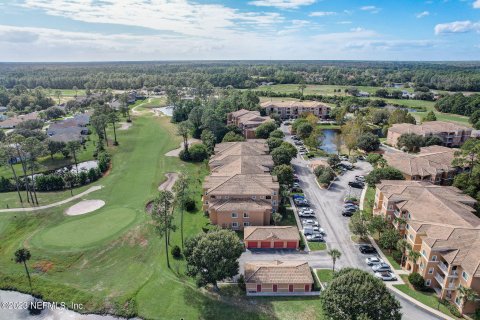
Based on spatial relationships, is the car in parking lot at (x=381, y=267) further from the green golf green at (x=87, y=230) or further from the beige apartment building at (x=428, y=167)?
the green golf green at (x=87, y=230)

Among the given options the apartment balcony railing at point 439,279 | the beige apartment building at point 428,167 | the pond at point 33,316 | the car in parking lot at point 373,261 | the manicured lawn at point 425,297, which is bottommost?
the pond at point 33,316

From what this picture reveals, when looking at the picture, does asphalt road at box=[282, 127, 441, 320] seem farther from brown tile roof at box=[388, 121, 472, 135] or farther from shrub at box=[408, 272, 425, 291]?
brown tile roof at box=[388, 121, 472, 135]

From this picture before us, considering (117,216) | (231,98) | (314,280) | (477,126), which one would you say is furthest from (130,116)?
(477,126)

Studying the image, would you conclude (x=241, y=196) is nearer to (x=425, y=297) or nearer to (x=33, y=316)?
(x=425, y=297)

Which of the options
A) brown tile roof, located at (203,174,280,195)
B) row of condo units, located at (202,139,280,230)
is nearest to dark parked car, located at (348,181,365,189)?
row of condo units, located at (202,139,280,230)

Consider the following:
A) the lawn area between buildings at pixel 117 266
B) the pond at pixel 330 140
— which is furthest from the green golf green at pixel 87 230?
the pond at pixel 330 140

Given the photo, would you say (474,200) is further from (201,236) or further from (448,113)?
(448,113)
